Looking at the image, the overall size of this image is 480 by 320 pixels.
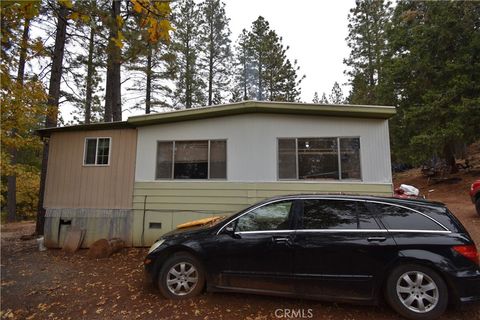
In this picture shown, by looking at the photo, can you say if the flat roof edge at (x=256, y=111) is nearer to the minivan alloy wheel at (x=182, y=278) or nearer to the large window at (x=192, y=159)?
the large window at (x=192, y=159)

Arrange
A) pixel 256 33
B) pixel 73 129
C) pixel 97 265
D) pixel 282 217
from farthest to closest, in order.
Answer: pixel 256 33
pixel 73 129
pixel 97 265
pixel 282 217

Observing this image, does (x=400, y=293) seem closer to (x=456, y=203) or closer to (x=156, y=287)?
(x=156, y=287)

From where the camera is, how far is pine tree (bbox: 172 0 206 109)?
62.1 feet

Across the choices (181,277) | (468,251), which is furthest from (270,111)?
(468,251)

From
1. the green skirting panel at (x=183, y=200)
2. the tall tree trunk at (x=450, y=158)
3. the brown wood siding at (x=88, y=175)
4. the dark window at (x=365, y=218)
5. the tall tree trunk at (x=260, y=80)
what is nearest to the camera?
the dark window at (x=365, y=218)

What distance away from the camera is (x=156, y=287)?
461 cm

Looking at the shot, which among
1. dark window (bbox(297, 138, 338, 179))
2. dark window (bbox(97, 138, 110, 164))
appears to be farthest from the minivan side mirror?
dark window (bbox(97, 138, 110, 164))

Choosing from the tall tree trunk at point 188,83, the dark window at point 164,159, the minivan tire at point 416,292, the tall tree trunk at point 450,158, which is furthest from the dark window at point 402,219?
the tall tree trunk at point 188,83

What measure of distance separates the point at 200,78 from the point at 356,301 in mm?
18687

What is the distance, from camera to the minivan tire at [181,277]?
14.1ft

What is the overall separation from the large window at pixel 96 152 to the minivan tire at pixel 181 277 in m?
4.90

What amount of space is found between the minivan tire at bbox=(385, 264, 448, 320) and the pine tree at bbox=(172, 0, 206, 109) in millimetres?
16923

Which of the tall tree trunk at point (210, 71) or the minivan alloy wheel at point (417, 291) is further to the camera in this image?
the tall tree trunk at point (210, 71)

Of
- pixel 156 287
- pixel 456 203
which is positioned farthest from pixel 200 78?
pixel 156 287
